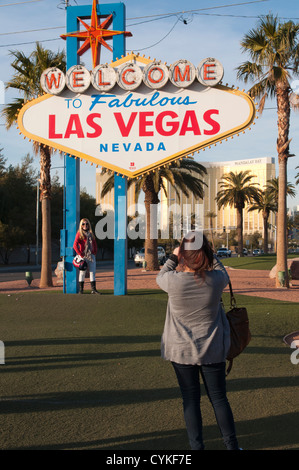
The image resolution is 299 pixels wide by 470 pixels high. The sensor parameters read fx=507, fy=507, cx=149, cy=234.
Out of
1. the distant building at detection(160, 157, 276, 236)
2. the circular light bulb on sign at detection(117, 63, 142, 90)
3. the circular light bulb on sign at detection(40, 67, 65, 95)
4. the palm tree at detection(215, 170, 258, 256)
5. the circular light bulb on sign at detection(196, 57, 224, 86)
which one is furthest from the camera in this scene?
the distant building at detection(160, 157, 276, 236)

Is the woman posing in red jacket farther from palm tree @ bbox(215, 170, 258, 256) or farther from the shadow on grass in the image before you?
palm tree @ bbox(215, 170, 258, 256)

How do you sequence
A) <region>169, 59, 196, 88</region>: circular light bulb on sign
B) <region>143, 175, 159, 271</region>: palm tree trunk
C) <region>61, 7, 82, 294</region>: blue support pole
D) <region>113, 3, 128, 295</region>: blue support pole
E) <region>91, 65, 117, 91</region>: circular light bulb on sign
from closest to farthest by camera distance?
<region>169, 59, 196, 88</region>: circular light bulb on sign
<region>91, 65, 117, 91</region>: circular light bulb on sign
<region>113, 3, 128, 295</region>: blue support pole
<region>61, 7, 82, 294</region>: blue support pole
<region>143, 175, 159, 271</region>: palm tree trunk

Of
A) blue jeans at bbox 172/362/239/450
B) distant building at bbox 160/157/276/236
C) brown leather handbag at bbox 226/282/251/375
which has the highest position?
distant building at bbox 160/157/276/236

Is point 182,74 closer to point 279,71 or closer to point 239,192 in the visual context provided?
point 279,71

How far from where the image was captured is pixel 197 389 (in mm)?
3721

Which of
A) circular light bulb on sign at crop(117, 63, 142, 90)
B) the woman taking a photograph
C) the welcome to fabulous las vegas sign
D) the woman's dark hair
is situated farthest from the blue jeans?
circular light bulb on sign at crop(117, 63, 142, 90)

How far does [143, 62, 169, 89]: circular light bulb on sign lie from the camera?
12250 mm

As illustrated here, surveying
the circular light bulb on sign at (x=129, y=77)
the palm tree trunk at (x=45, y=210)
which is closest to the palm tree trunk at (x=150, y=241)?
the palm tree trunk at (x=45, y=210)

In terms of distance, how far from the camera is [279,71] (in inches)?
712

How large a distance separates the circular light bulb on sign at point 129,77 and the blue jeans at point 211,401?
32.0 feet

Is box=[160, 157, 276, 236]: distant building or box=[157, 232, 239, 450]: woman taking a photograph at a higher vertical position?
box=[160, 157, 276, 236]: distant building

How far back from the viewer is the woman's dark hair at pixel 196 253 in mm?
3674

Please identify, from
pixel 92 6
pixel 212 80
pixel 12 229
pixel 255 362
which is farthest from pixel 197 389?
pixel 12 229

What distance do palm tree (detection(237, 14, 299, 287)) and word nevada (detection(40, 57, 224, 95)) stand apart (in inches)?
273
